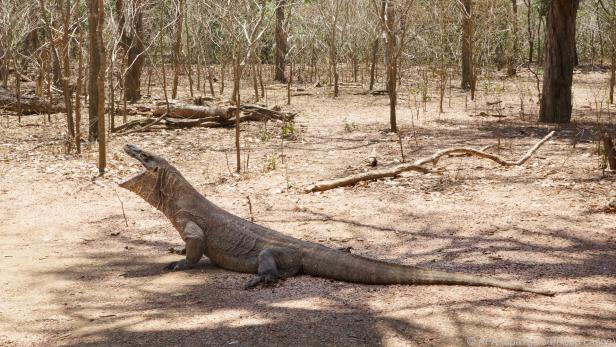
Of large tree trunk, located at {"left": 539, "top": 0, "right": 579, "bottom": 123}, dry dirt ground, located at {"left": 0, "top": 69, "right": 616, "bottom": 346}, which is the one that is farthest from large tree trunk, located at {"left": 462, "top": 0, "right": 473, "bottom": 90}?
dry dirt ground, located at {"left": 0, "top": 69, "right": 616, "bottom": 346}

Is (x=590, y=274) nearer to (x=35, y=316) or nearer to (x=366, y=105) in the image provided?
(x=35, y=316)

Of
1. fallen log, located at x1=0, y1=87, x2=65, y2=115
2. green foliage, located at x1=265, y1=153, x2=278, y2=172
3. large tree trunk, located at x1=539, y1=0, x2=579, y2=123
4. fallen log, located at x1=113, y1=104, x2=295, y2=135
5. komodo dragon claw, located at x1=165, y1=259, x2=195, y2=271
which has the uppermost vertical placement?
large tree trunk, located at x1=539, y1=0, x2=579, y2=123

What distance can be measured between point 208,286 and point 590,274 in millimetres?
2653

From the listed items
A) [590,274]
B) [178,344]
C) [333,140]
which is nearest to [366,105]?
[333,140]

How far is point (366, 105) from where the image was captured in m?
17.0

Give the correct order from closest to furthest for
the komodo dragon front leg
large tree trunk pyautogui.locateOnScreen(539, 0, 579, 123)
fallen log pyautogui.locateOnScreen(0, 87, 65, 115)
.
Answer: the komodo dragon front leg
large tree trunk pyautogui.locateOnScreen(539, 0, 579, 123)
fallen log pyautogui.locateOnScreen(0, 87, 65, 115)

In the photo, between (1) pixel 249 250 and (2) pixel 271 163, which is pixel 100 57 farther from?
(1) pixel 249 250

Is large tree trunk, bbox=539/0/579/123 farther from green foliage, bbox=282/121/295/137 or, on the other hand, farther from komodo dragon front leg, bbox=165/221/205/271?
komodo dragon front leg, bbox=165/221/205/271

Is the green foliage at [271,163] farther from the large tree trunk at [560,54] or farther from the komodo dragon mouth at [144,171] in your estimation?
the large tree trunk at [560,54]

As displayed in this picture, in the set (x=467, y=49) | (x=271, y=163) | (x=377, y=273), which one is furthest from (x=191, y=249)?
(x=467, y=49)

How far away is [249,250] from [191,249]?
461mm

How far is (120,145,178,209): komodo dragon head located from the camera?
540 centimetres

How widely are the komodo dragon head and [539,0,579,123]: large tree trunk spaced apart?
28.5 feet

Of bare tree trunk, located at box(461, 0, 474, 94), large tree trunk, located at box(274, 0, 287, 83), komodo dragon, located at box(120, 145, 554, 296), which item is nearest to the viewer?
komodo dragon, located at box(120, 145, 554, 296)
